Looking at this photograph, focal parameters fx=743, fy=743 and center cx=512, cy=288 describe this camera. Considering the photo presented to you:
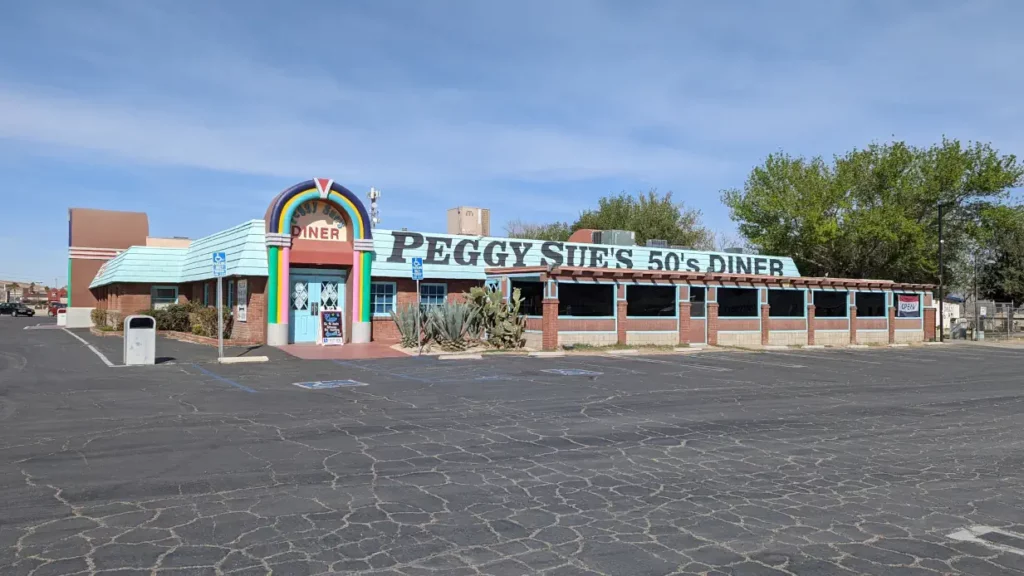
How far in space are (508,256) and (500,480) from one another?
24.0m

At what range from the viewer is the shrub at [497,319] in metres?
25.1

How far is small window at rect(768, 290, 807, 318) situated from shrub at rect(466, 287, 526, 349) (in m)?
12.1

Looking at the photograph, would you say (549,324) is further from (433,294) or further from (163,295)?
(163,295)

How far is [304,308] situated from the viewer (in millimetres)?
26500

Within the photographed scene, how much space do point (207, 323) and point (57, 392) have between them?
46.8 ft

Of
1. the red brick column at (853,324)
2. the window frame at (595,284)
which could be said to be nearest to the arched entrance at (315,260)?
the window frame at (595,284)

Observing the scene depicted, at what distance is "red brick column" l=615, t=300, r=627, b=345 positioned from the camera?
27016 mm

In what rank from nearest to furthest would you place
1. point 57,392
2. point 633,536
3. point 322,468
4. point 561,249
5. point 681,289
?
point 633,536 < point 322,468 < point 57,392 < point 681,289 < point 561,249

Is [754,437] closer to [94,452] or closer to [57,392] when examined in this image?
[94,452]

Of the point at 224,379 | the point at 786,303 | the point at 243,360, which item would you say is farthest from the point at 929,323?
the point at 224,379

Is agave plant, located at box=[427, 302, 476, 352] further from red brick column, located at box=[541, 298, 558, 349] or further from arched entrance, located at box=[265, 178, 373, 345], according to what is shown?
arched entrance, located at box=[265, 178, 373, 345]

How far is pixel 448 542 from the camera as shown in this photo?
18.1ft

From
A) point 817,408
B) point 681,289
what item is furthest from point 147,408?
point 681,289

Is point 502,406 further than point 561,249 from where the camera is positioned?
No
